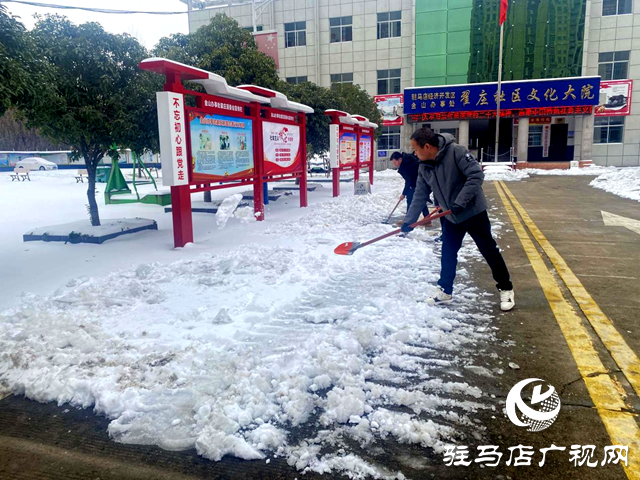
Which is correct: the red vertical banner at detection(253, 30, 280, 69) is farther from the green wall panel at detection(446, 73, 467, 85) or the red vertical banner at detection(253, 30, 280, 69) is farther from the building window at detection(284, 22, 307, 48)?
the building window at detection(284, 22, 307, 48)

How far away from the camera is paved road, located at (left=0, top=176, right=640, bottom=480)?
2314 mm

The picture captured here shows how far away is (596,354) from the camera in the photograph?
348cm

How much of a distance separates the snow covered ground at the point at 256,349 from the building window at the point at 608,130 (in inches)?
1364

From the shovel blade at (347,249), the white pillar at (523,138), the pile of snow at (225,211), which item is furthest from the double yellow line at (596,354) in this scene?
the white pillar at (523,138)

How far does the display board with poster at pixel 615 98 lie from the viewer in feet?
111

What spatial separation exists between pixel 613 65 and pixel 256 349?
131 ft

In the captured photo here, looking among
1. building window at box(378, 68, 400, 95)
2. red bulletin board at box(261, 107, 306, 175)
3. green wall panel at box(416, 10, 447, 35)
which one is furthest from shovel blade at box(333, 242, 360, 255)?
green wall panel at box(416, 10, 447, 35)

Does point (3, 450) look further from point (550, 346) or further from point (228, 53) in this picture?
point (228, 53)

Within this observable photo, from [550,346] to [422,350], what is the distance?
1.01 m

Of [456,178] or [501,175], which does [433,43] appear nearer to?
[501,175]

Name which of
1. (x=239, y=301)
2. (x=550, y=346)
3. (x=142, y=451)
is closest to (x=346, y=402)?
(x=142, y=451)

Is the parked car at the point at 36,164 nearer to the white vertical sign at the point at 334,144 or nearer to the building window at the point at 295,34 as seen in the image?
the building window at the point at 295,34

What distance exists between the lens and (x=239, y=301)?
4.79 metres

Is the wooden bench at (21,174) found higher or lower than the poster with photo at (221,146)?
lower
